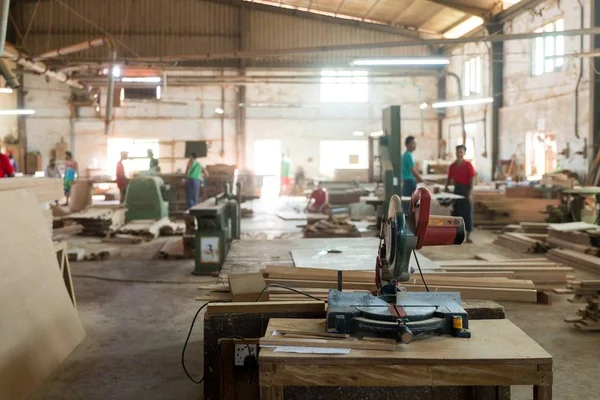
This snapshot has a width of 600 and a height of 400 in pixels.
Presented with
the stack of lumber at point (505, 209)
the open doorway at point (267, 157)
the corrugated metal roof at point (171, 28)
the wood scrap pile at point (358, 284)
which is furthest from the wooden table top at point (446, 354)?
the open doorway at point (267, 157)

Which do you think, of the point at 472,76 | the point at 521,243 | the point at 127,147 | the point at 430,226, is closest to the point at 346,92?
the point at 472,76

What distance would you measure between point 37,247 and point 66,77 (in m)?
12.6

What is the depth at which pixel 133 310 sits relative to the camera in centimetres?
594

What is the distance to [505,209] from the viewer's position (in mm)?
11852

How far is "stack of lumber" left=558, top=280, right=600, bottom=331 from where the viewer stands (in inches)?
198

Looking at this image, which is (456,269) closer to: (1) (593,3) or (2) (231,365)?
(2) (231,365)

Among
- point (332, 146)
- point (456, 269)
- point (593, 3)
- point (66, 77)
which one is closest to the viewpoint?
point (456, 269)

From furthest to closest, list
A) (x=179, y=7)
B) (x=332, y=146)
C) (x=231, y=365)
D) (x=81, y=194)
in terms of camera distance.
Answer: (x=332, y=146) → (x=179, y=7) → (x=81, y=194) → (x=231, y=365)

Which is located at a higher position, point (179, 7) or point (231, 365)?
point (179, 7)

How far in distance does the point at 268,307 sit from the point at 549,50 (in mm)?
12999

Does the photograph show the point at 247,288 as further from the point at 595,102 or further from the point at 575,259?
the point at 595,102

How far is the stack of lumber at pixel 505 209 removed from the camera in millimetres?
11641

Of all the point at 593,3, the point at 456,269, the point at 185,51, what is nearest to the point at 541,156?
the point at 593,3

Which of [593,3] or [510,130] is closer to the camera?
[593,3]
